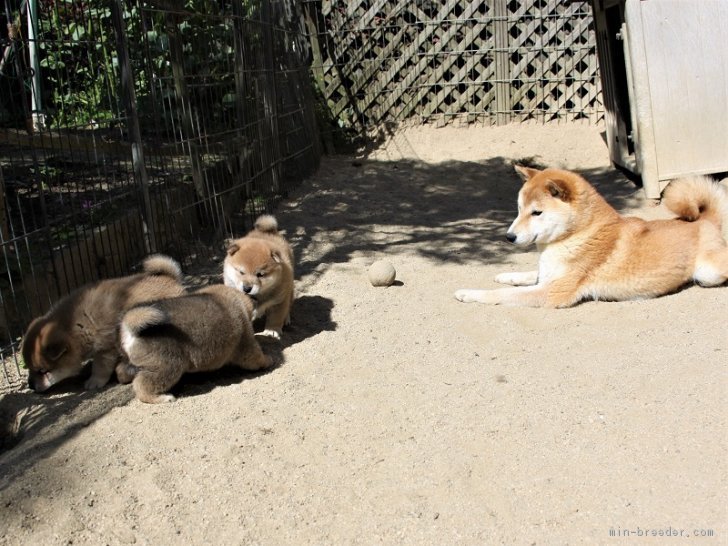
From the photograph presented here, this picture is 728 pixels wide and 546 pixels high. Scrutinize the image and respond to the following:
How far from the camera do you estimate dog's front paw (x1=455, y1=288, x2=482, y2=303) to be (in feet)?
19.9

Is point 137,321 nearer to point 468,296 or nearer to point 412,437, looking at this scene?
point 412,437

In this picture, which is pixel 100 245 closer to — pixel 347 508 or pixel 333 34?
pixel 347 508

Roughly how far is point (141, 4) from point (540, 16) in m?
7.71

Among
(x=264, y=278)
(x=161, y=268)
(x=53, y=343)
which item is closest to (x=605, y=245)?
(x=264, y=278)

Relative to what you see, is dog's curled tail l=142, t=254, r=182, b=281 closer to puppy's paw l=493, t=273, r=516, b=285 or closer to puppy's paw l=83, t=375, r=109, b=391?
puppy's paw l=83, t=375, r=109, b=391

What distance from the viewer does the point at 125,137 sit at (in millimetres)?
6566

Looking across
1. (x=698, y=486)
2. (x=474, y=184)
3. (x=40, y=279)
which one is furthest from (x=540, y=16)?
(x=698, y=486)

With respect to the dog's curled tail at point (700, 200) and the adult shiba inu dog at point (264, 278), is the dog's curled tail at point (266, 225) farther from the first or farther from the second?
the dog's curled tail at point (700, 200)

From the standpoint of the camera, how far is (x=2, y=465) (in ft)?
13.1

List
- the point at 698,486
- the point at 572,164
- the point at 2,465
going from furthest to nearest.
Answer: the point at 572,164, the point at 2,465, the point at 698,486

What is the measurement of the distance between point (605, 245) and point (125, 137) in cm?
402

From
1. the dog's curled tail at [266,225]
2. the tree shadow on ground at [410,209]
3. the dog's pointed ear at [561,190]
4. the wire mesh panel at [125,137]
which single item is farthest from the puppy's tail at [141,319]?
the dog's pointed ear at [561,190]

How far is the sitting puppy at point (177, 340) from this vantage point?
14.6 feet

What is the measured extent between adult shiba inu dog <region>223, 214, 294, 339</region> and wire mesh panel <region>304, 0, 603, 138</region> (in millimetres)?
7803
